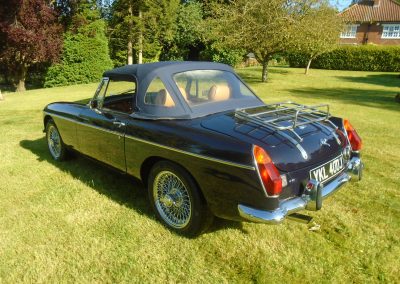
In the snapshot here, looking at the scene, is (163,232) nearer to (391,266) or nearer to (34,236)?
(34,236)

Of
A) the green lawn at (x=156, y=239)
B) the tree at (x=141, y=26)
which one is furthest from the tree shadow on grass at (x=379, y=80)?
the green lawn at (x=156, y=239)

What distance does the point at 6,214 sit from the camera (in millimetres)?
4023

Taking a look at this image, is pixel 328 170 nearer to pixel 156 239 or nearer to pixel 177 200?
pixel 177 200

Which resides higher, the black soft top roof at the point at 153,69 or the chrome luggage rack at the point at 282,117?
the black soft top roof at the point at 153,69

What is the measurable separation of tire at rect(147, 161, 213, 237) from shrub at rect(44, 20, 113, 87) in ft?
64.1

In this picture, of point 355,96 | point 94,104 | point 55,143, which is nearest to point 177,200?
point 94,104

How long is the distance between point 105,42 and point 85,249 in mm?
21174

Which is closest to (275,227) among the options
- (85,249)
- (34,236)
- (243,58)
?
(85,249)

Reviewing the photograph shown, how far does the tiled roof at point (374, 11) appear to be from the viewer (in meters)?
36.6

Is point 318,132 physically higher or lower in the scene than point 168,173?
higher

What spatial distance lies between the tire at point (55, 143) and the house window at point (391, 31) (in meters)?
40.0

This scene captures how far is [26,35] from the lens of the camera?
671 inches

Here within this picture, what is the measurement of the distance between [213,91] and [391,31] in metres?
40.2

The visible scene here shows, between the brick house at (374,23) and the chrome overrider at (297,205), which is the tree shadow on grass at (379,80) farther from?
the chrome overrider at (297,205)
